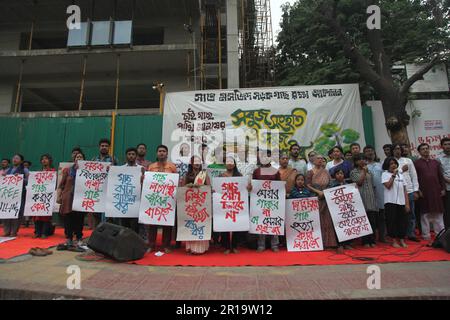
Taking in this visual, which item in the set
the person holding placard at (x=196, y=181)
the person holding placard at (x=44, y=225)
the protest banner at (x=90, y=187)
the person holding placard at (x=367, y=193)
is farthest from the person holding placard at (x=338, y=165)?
the person holding placard at (x=44, y=225)

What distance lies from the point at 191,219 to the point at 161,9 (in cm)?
1192

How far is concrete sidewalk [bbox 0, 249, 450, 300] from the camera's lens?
10.2 ft

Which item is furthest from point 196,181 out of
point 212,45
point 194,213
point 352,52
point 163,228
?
point 212,45

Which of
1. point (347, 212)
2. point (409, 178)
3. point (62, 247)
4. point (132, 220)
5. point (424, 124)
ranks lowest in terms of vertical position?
point (62, 247)

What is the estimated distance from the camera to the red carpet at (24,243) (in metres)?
4.79

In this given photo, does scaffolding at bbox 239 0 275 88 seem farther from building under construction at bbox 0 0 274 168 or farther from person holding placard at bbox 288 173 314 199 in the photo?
person holding placard at bbox 288 173 314 199

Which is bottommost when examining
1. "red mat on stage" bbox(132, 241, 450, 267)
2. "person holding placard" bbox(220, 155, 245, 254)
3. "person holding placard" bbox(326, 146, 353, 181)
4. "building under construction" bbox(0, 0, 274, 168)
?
"red mat on stage" bbox(132, 241, 450, 267)

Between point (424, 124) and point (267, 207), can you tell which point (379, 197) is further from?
point (424, 124)

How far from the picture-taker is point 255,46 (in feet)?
51.6

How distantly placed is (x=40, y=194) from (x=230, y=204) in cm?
389

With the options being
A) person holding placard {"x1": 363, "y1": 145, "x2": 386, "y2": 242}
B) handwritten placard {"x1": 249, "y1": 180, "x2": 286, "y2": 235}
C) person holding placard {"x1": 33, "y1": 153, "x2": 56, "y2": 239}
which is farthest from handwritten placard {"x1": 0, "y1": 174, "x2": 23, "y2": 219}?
person holding placard {"x1": 363, "y1": 145, "x2": 386, "y2": 242}

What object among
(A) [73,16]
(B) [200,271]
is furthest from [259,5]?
(B) [200,271]

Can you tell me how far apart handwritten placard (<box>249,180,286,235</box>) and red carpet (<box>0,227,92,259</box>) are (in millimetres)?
3618

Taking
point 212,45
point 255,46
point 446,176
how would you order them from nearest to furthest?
1. point 446,176
2. point 212,45
3. point 255,46
